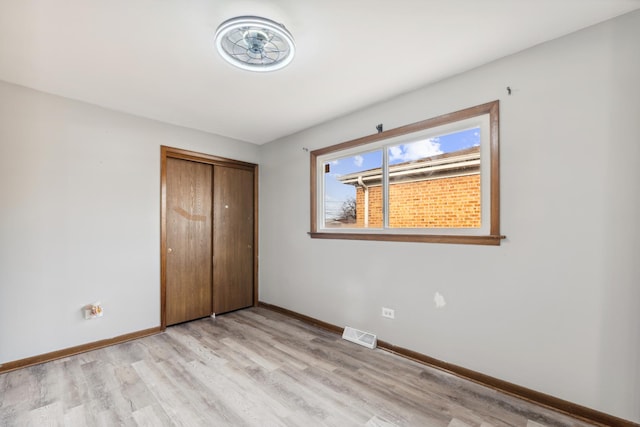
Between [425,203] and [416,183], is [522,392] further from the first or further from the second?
[416,183]

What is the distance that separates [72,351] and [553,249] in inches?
166

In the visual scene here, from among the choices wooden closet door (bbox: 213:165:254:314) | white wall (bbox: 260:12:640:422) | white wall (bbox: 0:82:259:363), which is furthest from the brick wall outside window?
white wall (bbox: 0:82:259:363)

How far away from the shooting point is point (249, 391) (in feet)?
7.04

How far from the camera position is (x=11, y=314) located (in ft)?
8.07

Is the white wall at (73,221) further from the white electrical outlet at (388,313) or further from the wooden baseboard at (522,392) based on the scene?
Result: the wooden baseboard at (522,392)

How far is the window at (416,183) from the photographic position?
2.26 metres

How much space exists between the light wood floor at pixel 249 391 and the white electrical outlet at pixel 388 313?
35 centimetres

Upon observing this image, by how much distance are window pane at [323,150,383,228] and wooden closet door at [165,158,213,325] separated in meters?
1.68

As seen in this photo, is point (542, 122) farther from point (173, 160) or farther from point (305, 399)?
point (173, 160)

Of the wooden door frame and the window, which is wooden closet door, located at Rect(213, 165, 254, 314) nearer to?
the wooden door frame

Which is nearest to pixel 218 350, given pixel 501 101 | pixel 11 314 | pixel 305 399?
pixel 305 399

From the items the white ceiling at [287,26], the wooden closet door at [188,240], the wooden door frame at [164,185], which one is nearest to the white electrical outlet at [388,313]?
the white ceiling at [287,26]

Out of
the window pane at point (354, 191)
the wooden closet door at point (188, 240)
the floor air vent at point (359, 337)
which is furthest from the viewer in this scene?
the wooden closet door at point (188, 240)

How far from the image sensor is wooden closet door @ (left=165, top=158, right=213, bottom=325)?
3.54m
